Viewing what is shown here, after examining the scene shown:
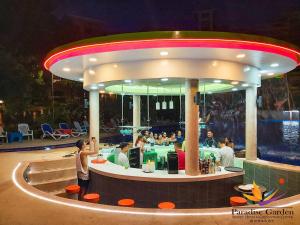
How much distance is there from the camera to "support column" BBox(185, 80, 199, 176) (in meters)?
6.55

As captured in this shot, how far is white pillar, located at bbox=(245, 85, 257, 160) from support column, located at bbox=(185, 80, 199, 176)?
3004 millimetres

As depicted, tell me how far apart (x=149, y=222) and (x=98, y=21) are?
13.6m

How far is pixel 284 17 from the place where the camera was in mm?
27516

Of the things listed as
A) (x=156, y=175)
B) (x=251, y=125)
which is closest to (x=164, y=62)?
(x=156, y=175)

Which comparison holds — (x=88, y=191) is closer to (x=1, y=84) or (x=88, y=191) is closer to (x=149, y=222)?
(x=149, y=222)

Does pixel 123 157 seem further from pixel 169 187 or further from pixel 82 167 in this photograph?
pixel 169 187

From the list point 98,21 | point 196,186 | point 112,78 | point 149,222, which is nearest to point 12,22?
point 98,21

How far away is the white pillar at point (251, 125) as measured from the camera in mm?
8797

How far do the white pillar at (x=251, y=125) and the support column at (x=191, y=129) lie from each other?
118 inches

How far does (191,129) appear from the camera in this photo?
661 centimetres

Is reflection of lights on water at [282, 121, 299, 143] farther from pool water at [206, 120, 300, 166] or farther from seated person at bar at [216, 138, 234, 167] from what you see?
seated person at bar at [216, 138, 234, 167]

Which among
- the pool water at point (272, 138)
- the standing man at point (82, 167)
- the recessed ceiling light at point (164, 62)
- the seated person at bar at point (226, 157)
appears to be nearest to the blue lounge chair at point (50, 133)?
the standing man at point (82, 167)

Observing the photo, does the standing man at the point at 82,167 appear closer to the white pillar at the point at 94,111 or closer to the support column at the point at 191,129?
the support column at the point at 191,129

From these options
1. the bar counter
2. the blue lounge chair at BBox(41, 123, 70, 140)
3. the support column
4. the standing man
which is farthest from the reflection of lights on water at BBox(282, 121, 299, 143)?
the standing man
